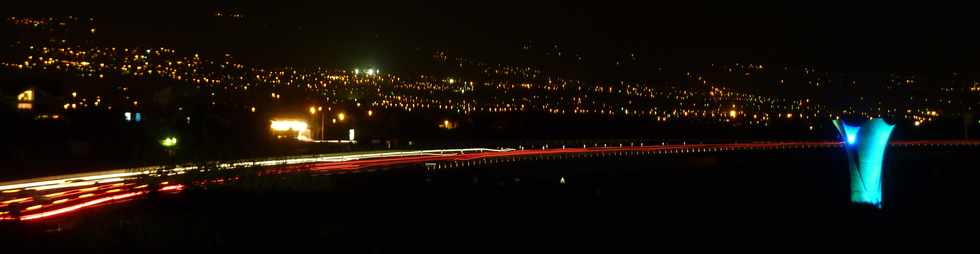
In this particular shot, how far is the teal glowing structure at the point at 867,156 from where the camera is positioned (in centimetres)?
3694

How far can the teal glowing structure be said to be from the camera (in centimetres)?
3694

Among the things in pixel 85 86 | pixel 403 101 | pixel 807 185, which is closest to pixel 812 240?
pixel 807 185

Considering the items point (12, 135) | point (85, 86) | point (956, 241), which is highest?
point (85, 86)

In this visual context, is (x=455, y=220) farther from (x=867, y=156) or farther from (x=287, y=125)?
(x=287, y=125)

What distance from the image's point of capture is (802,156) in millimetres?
72500

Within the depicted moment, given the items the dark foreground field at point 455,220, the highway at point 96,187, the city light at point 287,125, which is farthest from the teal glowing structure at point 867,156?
the city light at point 287,125

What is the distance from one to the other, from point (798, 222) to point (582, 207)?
7317 millimetres

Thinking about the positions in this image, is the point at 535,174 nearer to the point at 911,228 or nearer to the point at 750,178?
the point at 750,178

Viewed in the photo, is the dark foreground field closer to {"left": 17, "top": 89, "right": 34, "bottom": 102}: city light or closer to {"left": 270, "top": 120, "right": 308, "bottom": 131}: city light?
{"left": 270, "top": 120, "right": 308, "bottom": 131}: city light

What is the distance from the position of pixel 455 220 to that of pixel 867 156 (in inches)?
902

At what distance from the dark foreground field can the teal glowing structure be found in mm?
1571

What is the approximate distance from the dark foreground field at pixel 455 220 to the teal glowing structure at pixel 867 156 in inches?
61.9

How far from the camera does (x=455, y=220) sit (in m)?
21.7

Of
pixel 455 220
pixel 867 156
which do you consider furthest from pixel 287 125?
pixel 455 220
